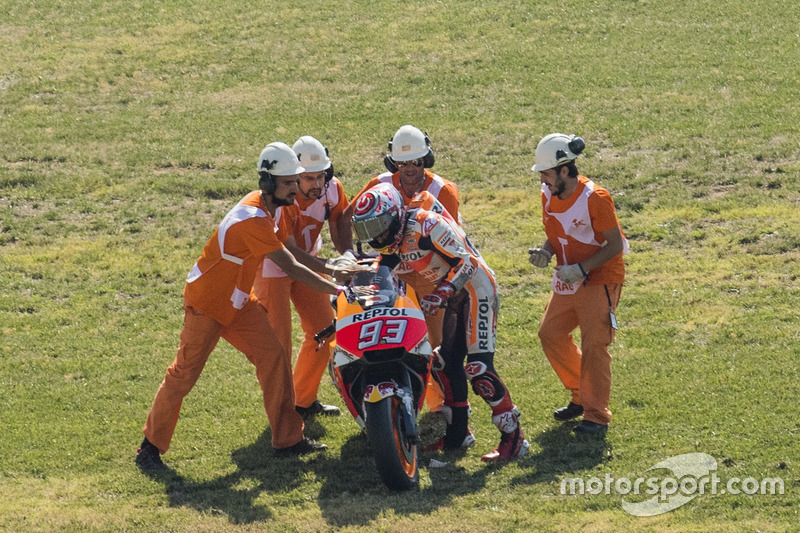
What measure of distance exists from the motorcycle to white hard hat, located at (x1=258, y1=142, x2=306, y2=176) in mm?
1040

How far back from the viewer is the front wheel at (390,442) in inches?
277

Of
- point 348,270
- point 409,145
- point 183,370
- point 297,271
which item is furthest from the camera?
point 409,145

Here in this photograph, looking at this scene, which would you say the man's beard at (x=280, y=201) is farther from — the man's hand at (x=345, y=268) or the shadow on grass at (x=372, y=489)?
the shadow on grass at (x=372, y=489)

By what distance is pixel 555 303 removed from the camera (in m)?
8.55

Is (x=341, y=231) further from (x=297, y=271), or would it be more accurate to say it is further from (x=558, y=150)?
(x=558, y=150)

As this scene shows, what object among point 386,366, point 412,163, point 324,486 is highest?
point 412,163

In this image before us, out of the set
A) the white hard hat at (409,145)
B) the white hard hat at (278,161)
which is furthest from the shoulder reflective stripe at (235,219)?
→ the white hard hat at (409,145)

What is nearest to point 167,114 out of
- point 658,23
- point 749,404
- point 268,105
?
point 268,105

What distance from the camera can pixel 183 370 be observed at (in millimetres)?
7992

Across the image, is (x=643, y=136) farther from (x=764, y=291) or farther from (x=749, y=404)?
(x=749, y=404)

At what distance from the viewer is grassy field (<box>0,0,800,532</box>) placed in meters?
7.50

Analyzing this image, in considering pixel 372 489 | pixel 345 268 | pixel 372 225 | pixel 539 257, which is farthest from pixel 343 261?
pixel 372 489

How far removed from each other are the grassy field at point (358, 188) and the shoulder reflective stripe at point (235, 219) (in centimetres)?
168

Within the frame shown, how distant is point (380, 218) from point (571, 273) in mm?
1647
